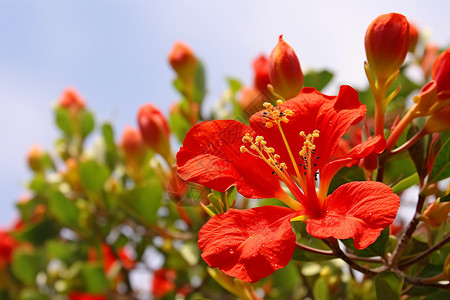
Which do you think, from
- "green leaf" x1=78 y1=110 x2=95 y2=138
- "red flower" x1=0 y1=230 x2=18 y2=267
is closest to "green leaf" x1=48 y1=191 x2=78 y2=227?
"green leaf" x1=78 y1=110 x2=95 y2=138

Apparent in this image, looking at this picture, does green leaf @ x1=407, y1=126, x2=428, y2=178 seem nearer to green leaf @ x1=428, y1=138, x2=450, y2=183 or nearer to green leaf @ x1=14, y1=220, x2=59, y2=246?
green leaf @ x1=428, y1=138, x2=450, y2=183

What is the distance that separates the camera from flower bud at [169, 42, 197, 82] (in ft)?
7.30

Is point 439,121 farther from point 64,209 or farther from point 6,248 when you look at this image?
point 6,248

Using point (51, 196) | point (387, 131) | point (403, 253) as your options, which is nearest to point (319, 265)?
point (403, 253)

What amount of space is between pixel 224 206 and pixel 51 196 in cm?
165

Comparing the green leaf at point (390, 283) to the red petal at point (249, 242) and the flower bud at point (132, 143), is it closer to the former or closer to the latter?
the red petal at point (249, 242)

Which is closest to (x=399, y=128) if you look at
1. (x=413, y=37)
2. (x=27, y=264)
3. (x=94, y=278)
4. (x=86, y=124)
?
(x=413, y=37)

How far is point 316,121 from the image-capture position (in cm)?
117

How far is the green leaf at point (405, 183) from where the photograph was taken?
4.01 feet

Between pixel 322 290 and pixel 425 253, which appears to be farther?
pixel 322 290

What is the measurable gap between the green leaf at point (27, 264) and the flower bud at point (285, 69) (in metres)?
2.07

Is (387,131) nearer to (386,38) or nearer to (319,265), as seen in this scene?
(386,38)

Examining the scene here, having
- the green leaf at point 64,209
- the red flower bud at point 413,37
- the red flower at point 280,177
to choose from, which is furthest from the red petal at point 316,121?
the green leaf at point 64,209

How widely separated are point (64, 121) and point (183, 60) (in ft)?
3.64
